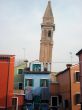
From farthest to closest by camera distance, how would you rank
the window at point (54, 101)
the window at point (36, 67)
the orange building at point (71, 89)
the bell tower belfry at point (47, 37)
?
the bell tower belfry at point (47, 37), the window at point (36, 67), the window at point (54, 101), the orange building at point (71, 89)

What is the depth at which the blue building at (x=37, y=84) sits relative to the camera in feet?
128

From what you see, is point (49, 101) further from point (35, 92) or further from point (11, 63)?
point (11, 63)

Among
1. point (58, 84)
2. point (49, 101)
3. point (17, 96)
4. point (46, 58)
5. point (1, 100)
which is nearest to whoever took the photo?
point (1, 100)

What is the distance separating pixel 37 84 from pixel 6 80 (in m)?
8.88

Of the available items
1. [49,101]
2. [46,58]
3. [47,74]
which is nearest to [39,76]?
[47,74]

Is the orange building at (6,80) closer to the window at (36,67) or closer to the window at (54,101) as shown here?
the window at (36,67)

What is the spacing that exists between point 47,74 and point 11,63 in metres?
9.31

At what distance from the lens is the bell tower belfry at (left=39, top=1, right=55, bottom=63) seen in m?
72.8

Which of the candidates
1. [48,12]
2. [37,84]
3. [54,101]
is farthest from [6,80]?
[48,12]

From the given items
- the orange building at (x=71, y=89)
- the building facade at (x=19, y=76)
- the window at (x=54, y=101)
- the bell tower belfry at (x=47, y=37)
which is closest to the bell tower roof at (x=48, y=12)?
the bell tower belfry at (x=47, y=37)

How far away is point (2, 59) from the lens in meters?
32.6

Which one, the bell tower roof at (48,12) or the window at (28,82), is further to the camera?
the bell tower roof at (48,12)

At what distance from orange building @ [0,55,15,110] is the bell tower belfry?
1499 inches

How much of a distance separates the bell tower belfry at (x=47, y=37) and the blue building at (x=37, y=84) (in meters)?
29.8
